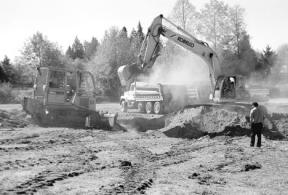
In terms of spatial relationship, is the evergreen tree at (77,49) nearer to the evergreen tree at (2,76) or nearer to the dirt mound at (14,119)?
the evergreen tree at (2,76)

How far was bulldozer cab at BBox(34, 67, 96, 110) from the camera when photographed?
16.9 metres

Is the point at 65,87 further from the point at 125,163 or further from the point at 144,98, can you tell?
the point at 144,98

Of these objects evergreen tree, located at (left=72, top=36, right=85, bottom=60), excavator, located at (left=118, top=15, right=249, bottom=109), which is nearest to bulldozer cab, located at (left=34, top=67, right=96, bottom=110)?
excavator, located at (left=118, top=15, right=249, bottom=109)

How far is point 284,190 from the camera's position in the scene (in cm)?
695

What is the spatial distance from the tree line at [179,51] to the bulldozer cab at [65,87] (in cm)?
2474

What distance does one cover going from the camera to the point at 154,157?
A: 1036 centimetres

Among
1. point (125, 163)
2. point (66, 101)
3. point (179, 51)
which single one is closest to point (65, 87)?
point (66, 101)

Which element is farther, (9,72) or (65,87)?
(9,72)

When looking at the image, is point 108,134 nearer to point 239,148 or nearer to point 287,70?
point 239,148

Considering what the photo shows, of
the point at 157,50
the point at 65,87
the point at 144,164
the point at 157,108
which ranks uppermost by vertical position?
the point at 157,50

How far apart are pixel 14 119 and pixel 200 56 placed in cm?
900

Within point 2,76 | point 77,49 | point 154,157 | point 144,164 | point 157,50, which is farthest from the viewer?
point 77,49

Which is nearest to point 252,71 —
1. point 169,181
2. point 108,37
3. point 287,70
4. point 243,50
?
point 243,50

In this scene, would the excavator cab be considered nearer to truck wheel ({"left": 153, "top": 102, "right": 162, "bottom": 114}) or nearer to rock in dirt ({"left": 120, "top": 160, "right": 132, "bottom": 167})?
truck wheel ({"left": 153, "top": 102, "right": 162, "bottom": 114})
